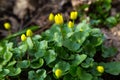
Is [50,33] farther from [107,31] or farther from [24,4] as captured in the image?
[24,4]

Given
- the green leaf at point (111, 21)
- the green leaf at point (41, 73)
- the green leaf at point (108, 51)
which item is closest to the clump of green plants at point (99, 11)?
the green leaf at point (111, 21)

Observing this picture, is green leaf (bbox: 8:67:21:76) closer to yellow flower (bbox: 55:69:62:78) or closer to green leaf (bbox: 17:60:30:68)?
green leaf (bbox: 17:60:30:68)

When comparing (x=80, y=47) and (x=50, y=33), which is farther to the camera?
(x=50, y=33)

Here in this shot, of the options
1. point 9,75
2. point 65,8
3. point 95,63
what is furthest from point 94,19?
point 9,75

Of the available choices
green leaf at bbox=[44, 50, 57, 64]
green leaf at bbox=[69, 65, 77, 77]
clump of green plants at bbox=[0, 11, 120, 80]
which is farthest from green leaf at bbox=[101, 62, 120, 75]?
green leaf at bbox=[44, 50, 57, 64]

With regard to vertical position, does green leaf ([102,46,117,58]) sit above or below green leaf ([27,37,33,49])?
below

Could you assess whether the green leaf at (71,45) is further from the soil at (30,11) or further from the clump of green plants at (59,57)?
the soil at (30,11)
